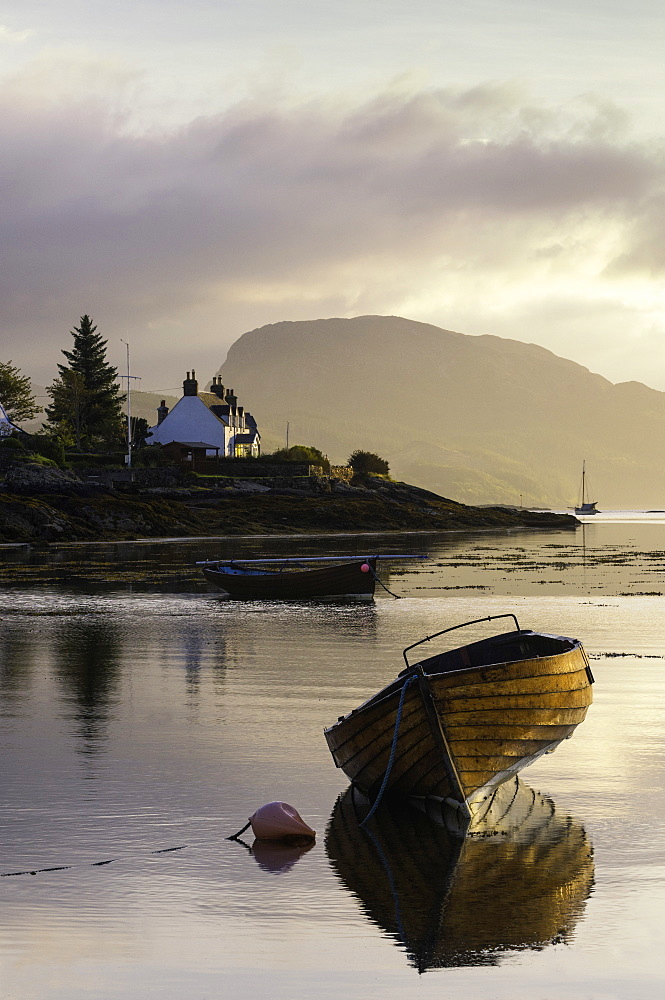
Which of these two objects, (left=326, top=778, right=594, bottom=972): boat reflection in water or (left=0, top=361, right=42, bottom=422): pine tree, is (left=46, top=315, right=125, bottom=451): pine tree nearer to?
(left=0, top=361, right=42, bottom=422): pine tree

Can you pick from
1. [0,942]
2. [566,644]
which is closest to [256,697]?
[566,644]

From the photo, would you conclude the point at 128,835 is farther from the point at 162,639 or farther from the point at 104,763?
the point at 162,639

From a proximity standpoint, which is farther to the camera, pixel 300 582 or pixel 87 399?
pixel 87 399

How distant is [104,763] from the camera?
14.2m

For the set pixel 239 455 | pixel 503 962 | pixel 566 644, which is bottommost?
pixel 503 962

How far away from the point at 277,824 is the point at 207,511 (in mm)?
85492

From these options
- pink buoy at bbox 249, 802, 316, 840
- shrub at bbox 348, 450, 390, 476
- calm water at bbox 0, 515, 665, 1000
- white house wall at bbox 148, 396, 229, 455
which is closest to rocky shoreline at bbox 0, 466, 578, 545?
shrub at bbox 348, 450, 390, 476

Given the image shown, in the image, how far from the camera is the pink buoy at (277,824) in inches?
430

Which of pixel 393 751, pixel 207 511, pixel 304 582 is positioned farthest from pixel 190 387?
pixel 393 751

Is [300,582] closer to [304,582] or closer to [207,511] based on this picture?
[304,582]

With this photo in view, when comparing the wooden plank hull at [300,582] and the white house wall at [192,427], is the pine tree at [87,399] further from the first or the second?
the wooden plank hull at [300,582]

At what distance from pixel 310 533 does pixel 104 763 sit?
260 ft

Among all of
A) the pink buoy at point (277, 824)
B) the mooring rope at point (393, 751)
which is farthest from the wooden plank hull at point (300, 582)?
the pink buoy at point (277, 824)

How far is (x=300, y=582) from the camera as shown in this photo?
127 ft
